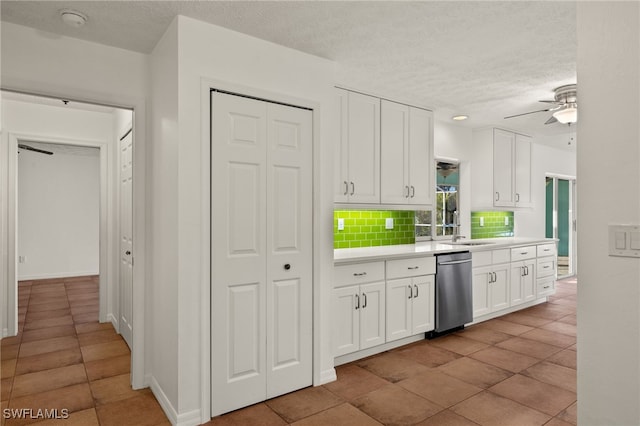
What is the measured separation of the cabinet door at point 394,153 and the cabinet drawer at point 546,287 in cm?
287

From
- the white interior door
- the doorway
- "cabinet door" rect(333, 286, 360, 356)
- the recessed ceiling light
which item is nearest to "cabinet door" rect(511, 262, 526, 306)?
the doorway

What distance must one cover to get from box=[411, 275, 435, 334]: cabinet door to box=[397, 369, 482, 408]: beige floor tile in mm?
695

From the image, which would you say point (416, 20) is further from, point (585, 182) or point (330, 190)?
point (585, 182)

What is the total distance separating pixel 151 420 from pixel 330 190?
6.48 feet

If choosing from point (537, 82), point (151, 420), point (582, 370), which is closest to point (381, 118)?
point (537, 82)

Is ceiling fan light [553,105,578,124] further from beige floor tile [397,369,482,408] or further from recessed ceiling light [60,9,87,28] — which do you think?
recessed ceiling light [60,9,87,28]

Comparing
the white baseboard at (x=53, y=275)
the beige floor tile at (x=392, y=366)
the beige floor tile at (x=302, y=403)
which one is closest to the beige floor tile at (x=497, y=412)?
the beige floor tile at (x=392, y=366)

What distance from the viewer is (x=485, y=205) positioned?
5500 mm

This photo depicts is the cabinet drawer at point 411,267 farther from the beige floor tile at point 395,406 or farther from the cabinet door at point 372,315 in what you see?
the beige floor tile at point 395,406

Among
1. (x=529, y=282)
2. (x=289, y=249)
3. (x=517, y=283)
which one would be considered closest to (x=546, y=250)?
(x=529, y=282)

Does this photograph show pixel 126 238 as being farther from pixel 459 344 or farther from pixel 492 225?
pixel 492 225

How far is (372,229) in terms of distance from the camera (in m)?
4.49

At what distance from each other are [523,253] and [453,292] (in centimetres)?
172

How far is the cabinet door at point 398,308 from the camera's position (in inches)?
145
